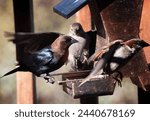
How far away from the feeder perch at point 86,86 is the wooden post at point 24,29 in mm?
249

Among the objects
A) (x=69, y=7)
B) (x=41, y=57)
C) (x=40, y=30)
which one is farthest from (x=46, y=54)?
(x=40, y=30)

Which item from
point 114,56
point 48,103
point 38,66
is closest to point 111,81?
point 114,56

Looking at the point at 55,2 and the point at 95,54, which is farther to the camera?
the point at 55,2

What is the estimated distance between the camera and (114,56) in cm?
187

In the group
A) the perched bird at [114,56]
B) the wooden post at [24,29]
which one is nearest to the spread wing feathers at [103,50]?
the perched bird at [114,56]

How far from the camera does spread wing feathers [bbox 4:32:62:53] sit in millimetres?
1764

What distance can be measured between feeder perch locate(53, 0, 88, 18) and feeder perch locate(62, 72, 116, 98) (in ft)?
0.51

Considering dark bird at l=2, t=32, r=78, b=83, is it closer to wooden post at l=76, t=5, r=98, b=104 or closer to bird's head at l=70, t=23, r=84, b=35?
bird's head at l=70, t=23, r=84, b=35

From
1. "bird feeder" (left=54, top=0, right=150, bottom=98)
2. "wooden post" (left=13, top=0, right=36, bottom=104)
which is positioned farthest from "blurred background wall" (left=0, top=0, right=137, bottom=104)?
"bird feeder" (left=54, top=0, right=150, bottom=98)

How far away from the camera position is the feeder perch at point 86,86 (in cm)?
180

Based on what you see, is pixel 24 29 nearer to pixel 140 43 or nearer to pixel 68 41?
pixel 68 41

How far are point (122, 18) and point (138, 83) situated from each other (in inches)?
7.2

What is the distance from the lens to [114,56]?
1866 millimetres

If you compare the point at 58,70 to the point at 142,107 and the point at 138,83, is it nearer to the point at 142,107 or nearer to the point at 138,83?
the point at 138,83
